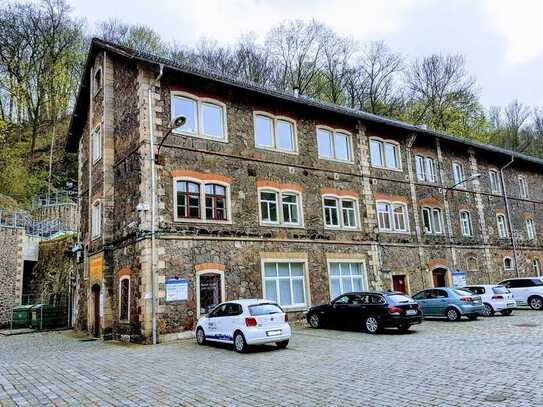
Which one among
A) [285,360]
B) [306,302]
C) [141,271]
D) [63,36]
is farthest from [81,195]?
[63,36]

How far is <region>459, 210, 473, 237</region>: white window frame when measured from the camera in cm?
2687

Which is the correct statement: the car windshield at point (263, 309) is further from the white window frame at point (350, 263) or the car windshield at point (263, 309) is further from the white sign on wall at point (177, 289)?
the white window frame at point (350, 263)

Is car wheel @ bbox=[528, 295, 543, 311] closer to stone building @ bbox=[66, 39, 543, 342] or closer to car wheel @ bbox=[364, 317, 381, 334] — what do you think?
stone building @ bbox=[66, 39, 543, 342]

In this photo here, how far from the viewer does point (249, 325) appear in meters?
12.3

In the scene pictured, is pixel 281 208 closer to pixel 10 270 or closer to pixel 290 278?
pixel 290 278

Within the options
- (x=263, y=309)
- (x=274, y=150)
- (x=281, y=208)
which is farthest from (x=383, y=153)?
(x=263, y=309)

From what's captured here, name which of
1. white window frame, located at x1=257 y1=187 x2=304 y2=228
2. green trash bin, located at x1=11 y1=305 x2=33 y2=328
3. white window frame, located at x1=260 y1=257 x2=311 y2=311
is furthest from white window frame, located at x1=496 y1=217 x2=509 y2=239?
green trash bin, located at x1=11 y1=305 x2=33 y2=328

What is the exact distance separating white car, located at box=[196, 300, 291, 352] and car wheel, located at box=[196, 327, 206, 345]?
1.57 ft

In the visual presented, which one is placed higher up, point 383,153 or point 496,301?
point 383,153

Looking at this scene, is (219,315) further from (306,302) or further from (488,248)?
(488,248)

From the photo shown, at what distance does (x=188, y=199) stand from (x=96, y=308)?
7.09 m

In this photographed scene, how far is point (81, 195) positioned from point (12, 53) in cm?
2113

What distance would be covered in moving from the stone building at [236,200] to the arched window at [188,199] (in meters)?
0.05

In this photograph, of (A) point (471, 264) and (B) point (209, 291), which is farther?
(A) point (471, 264)
